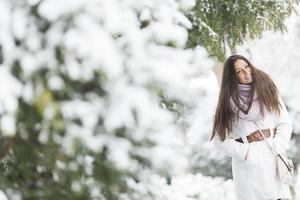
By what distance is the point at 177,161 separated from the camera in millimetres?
1911

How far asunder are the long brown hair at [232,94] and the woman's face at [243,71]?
0.02 metres

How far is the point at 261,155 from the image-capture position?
13.9ft

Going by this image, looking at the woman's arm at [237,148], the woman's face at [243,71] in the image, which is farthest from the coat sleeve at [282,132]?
the woman's face at [243,71]

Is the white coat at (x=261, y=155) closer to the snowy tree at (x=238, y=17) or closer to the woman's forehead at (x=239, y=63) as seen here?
the woman's forehead at (x=239, y=63)

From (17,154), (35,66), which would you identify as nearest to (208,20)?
(17,154)

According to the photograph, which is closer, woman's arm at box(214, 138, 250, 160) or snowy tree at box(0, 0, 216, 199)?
snowy tree at box(0, 0, 216, 199)

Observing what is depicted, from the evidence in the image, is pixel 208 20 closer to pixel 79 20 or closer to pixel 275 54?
pixel 79 20

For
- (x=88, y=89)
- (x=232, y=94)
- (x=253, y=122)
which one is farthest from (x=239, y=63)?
(x=88, y=89)

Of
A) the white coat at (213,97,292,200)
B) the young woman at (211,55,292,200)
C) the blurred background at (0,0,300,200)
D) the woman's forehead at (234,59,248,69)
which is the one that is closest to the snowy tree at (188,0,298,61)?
the woman's forehead at (234,59,248,69)

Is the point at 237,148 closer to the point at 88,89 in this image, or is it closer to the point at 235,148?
the point at 235,148

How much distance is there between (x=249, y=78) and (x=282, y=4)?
0.70 meters

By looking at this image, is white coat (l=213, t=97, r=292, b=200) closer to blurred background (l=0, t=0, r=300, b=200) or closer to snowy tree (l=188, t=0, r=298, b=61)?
snowy tree (l=188, t=0, r=298, b=61)

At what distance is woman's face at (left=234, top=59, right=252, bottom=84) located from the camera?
423 centimetres

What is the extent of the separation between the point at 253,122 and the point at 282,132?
0.21 metres
